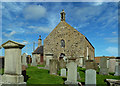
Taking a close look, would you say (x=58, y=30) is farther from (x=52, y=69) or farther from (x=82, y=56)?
(x=52, y=69)

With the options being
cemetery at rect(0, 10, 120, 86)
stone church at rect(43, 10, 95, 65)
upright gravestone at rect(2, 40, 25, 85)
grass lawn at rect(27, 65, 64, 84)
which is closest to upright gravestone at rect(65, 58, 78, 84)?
cemetery at rect(0, 10, 120, 86)

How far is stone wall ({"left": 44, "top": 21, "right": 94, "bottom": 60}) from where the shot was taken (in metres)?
20.7

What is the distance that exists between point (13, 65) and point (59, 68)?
897 cm

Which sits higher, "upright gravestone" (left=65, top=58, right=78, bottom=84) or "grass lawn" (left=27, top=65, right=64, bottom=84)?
"upright gravestone" (left=65, top=58, right=78, bottom=84)

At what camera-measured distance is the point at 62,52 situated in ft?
73.1

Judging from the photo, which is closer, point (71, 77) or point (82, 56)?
point (71, 77)

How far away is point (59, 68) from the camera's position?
1404 cm

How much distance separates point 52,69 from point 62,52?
12.0 m

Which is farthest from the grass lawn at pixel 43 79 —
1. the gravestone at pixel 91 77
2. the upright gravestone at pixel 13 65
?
the gravestone at pixel 91 77

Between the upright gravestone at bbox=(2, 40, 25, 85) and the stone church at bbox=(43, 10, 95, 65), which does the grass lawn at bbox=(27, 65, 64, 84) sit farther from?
the stone church at bbox=(43, 10, 95, 65)

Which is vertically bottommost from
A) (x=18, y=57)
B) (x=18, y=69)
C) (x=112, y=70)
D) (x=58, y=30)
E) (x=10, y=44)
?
(x=112, y=70)

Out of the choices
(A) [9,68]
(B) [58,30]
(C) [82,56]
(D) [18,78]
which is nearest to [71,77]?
(D) [18,78]

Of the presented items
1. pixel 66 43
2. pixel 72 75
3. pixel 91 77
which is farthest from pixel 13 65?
pixel 66 43

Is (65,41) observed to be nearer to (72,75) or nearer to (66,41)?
(66,41)
